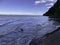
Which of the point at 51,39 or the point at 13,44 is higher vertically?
the point at 51,39

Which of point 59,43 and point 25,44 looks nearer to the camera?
point 59,43

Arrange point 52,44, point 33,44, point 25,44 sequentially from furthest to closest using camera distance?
point 25,44, point 33,44, point 52,44

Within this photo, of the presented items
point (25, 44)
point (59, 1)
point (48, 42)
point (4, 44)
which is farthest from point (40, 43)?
point (59, 1)

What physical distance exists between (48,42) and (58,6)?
4917cm

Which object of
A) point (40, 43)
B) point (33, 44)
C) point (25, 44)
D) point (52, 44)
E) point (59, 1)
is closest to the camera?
point (52, 44)

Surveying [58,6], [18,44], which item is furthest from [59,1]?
[18,44]

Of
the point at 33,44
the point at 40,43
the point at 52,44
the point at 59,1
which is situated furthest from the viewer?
the point at 59,1

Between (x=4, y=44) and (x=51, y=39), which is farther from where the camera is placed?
(x=4, y=44)

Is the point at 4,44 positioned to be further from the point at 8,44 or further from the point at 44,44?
the point at 44,44

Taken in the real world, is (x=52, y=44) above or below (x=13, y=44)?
Result: above

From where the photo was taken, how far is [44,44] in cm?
1000

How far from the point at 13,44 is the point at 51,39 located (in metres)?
3.93

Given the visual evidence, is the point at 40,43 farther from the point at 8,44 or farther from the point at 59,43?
the point at 8,44

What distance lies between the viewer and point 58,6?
58.2m
